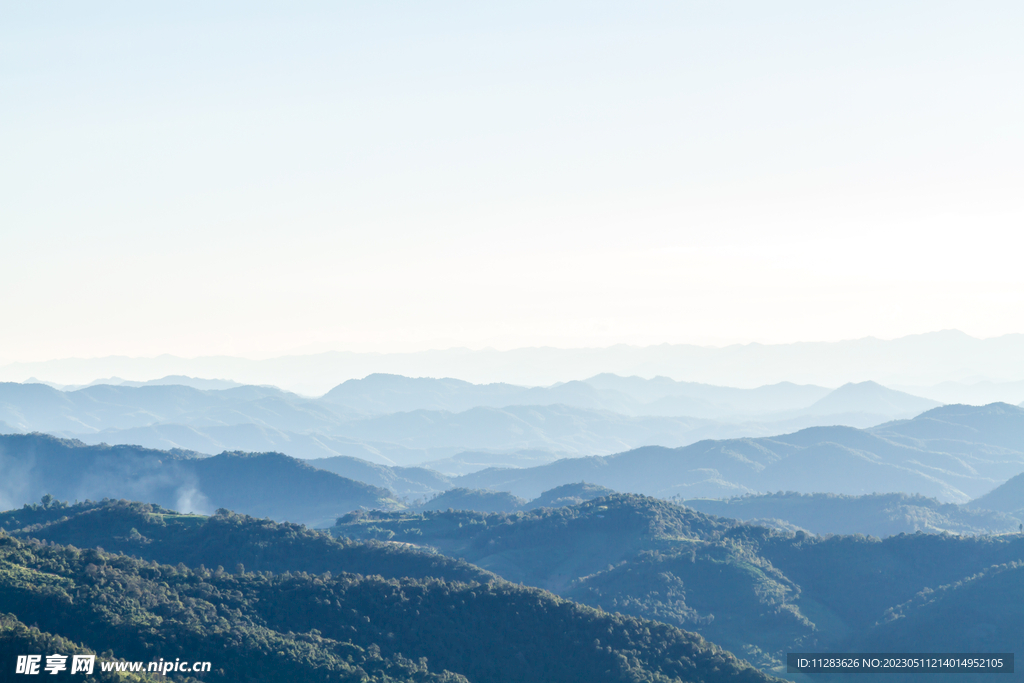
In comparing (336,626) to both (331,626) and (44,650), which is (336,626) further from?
(44,650)

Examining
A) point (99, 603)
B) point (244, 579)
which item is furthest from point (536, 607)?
point (99, 603)

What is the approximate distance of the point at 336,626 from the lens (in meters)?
105

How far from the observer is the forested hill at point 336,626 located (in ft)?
299

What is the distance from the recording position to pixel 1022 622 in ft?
477

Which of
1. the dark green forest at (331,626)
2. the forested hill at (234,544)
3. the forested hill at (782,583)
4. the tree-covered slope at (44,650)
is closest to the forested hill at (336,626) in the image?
the dark green forest at (331,626)

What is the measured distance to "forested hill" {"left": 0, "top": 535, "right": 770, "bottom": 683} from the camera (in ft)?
299

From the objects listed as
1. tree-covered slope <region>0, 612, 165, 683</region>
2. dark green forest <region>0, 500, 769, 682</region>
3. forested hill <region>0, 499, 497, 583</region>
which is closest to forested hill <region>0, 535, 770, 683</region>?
dark green forest <region>0, 500, 769, 682</region>

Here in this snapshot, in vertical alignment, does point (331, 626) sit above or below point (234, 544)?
above

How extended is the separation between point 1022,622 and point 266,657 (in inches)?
4252

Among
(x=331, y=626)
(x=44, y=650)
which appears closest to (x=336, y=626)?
A: (x=331, y=626)

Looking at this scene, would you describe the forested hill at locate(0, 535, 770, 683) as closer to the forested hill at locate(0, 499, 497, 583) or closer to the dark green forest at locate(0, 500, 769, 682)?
the dark green forest at locate(0, 500, 769, 682)

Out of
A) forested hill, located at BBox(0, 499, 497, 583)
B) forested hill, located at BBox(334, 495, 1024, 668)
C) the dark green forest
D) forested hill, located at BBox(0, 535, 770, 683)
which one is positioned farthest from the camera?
forested hill, located at BBox(334, 495, 1024, 668)

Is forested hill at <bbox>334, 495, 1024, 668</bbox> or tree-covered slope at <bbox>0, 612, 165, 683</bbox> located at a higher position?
tree-covered slope at <bbox>0, 612, 165, 683</bbox>

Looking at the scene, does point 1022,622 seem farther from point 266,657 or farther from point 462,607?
point 266,657
